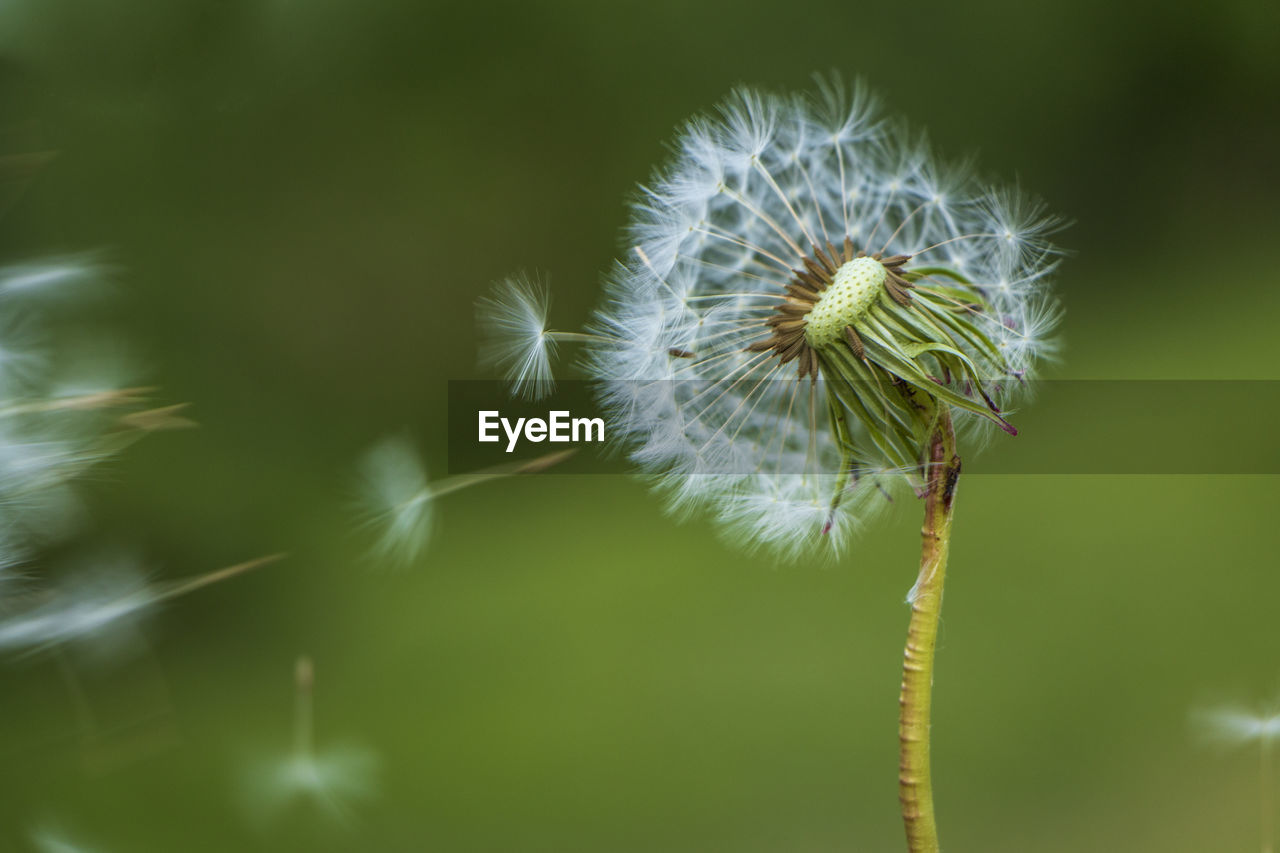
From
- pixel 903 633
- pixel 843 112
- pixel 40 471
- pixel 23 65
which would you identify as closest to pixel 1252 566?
pixel 903 633

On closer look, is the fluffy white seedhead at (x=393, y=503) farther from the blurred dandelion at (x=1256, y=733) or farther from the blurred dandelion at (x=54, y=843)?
the blurred dandelion at (x=1256, y=733)

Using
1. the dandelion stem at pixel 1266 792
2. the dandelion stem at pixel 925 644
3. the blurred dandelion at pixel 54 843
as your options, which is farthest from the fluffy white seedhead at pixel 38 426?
the dandelion stem at pixel 1266 792

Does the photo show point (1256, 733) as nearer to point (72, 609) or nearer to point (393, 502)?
point (393, 502)

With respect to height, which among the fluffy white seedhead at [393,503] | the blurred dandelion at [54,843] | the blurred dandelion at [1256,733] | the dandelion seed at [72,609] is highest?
the fluffy white seedhead at [393,503]

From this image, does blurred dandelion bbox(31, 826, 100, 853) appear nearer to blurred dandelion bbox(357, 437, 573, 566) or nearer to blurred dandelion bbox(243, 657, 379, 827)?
blurred dandelion bbox(243, 657, 379, 827)

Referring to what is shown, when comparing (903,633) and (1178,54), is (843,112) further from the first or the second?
(1178,54)

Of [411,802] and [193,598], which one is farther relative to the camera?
[193,598]

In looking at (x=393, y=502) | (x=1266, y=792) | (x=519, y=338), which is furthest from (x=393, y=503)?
(x=1266, y=792)
